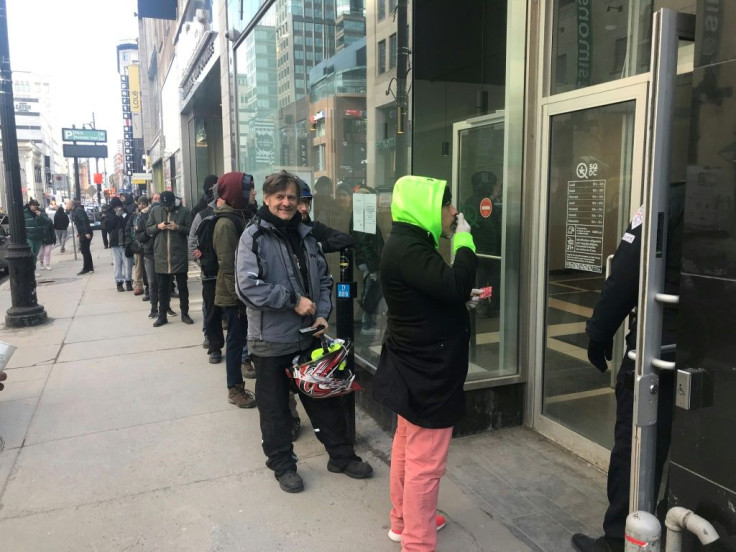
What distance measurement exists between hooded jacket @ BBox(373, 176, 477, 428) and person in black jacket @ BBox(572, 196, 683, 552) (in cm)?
58

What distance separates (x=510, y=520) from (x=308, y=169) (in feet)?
14.7

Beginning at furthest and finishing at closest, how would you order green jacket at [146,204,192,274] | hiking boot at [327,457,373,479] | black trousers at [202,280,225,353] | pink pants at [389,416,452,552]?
1. green jacket at [146,204,192,274]
2. black trousers at [202,280,225,353]
3. hiking boot at [327,457,373,479]
4. pink pants at [389,416,452,552]

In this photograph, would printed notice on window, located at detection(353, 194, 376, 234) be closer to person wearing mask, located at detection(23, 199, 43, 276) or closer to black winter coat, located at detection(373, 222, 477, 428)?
black winter coat, located at detection(373, 222, 477, 428)

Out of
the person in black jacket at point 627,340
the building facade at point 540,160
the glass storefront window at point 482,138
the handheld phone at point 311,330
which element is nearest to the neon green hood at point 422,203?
the person in black jacket at point 627,340

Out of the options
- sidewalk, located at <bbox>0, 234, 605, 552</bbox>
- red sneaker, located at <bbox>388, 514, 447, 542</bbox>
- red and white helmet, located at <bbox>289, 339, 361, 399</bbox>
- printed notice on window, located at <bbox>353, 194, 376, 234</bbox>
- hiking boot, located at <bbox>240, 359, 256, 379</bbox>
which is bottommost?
sidewalk, located at <bbox>0, 234, 605, 552</bbox>

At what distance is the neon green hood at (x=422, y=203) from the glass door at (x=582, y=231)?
1517 millimetres

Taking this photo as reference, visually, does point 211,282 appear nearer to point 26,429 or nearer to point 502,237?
point 26,429

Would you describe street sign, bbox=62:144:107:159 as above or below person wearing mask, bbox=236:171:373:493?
above

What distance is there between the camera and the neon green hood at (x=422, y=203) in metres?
2.55

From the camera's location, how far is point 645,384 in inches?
74.0

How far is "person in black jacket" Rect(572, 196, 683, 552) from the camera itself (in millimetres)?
2254

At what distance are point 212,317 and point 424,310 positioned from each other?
3614 millimetres

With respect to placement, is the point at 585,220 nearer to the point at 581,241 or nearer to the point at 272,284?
the point at 581,241

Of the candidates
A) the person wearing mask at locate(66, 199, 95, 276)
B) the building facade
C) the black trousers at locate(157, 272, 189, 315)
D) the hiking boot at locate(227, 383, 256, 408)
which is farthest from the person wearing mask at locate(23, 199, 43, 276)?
the hiking boot at locate(227, 383, 256, 408)
